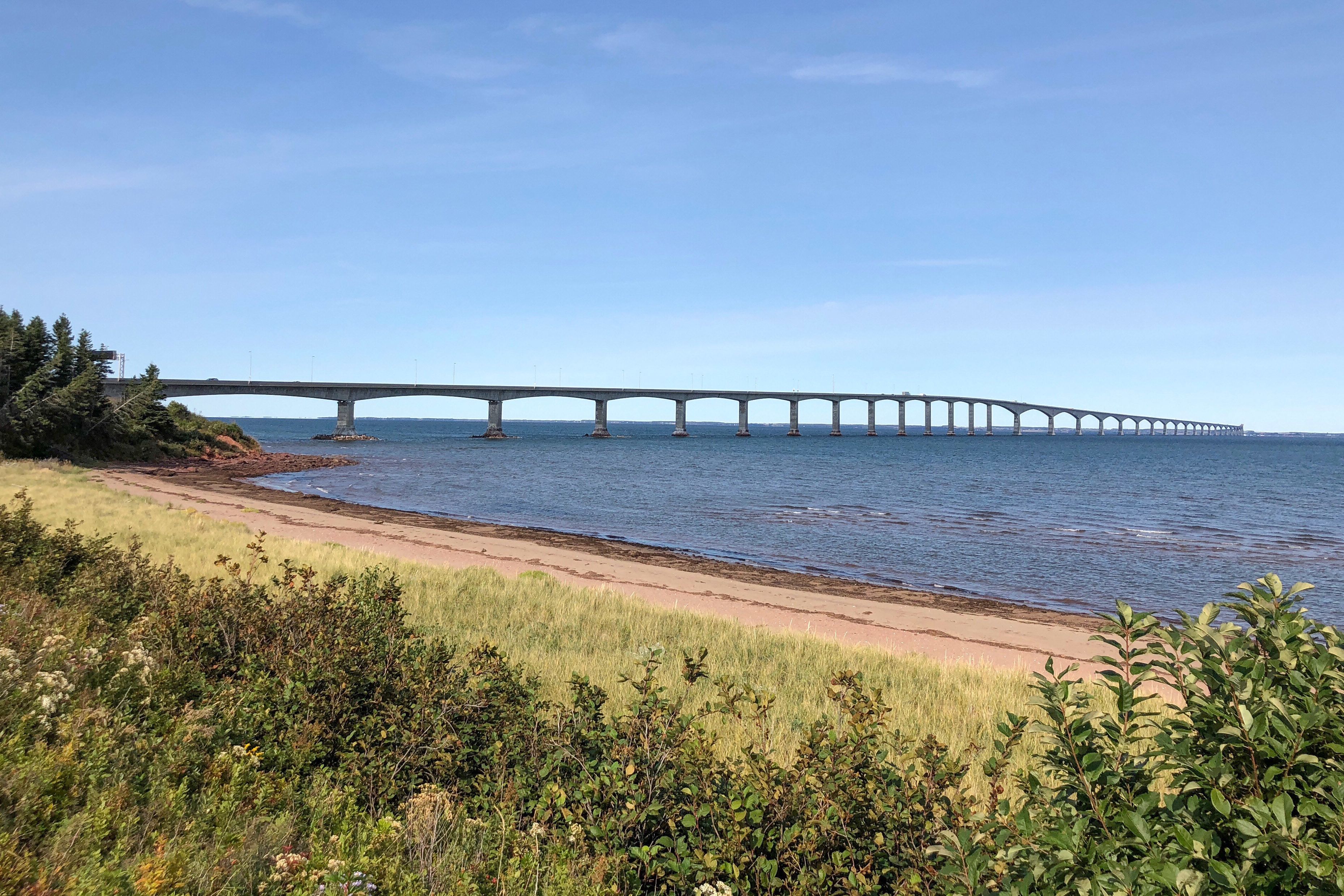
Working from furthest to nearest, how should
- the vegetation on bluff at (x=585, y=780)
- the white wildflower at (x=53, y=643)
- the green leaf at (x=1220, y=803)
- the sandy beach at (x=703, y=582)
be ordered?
the sandy beach at (x=703, y=582) → the white wildflower at (x=53, y=643) → the vegetation on bluff at (x=585, y=780) → the green leaf at (x=1220, y=803)

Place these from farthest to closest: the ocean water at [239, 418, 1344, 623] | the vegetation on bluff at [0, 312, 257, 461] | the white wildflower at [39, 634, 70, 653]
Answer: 1. the vegetation on bluff at [0, 312, 257, 461]
2. the ocean water at [239, 418, 1344, 623]
3. the white wildflower at [39, 634, 70, 653]

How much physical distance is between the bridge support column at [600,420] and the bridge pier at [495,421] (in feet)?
67.0

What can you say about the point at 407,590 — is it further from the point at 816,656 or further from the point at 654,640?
the point at 816,656

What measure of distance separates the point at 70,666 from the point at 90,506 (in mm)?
24519

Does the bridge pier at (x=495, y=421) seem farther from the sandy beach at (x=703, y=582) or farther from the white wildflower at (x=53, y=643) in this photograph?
the white wildflower at (x=53, y=643)

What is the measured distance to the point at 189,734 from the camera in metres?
5.16

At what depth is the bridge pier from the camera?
15912 centimetres

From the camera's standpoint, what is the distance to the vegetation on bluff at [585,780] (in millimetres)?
2877

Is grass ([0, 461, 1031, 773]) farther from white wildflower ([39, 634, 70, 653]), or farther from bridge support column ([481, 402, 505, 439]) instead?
bridge support column ([481, 402, 505, 439])

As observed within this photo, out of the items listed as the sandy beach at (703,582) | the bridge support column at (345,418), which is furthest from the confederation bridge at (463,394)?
the sandy beach at (703,582)

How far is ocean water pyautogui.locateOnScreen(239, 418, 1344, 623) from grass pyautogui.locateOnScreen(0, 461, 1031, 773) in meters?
13.7

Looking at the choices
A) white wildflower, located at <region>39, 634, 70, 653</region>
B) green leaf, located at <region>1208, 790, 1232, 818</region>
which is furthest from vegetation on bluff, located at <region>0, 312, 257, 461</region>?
green leaf, located at <region>1208, 790, 1232, 818</region>

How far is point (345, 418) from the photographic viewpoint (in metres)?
142

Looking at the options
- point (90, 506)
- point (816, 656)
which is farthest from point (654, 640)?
Result: point (90, 506)
